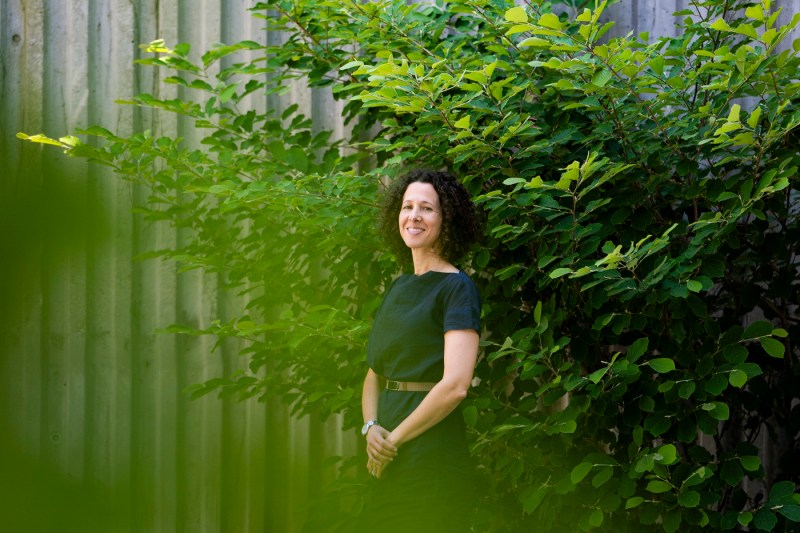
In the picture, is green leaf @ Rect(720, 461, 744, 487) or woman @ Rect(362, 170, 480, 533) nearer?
woman @ Rect(362, 170, 480, 533)

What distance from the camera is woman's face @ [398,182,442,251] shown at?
2.18 metres

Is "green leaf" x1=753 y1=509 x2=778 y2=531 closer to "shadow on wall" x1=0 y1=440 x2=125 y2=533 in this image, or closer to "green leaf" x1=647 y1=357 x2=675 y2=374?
"green leaf" x1=647 y1=357 x2=675 y2=374

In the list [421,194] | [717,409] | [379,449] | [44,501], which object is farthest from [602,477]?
[44,501]

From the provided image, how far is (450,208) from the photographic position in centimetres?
221

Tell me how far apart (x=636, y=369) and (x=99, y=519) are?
188 cm

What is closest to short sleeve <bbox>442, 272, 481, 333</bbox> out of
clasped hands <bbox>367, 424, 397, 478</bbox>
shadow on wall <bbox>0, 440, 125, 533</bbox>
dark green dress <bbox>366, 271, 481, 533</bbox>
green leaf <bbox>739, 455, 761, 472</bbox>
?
dark green dress <bbox>366, 271, 481, 533</bbox>

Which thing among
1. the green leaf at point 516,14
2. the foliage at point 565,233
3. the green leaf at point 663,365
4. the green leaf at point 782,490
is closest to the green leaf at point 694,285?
the foliage at point 565,233

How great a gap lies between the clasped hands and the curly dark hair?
439 millimetres

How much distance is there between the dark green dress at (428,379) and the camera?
6.79 feet

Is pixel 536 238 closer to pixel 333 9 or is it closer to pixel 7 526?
pixel 333 9

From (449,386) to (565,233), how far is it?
0.59m

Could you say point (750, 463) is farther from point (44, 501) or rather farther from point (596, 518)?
point (44, 501)

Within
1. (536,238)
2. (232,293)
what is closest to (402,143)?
(536,238)

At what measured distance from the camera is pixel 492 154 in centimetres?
250
